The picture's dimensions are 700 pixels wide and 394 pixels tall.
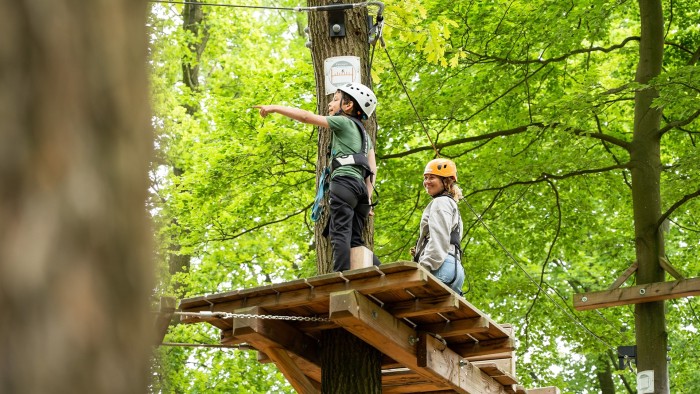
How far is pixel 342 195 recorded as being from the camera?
6.63 meters

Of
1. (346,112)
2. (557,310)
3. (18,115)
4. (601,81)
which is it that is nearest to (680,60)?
(601,81)

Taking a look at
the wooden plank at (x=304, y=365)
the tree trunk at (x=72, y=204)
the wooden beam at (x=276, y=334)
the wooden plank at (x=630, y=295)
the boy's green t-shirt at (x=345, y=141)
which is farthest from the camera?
the wooden plank at (x=630, y=295)

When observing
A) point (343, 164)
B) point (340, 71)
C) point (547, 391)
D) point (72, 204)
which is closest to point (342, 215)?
point (343, 164)

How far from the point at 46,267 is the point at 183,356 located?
1803cm

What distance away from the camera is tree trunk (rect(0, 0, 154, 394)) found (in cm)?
108

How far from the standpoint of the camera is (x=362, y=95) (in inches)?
274

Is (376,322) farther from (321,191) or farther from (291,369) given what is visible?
(321,191)

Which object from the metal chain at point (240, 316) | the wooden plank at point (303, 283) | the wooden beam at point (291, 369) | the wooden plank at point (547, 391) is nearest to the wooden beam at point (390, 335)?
the wooden plank at point (303, 283)

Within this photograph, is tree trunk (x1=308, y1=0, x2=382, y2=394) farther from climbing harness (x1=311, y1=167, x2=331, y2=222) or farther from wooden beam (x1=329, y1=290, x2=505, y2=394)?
wooden beam (x1=329, y1=290, x2=505, y2=394)

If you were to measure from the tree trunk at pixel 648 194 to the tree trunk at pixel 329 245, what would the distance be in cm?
681

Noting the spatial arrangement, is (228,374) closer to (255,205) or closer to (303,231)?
(303,231)

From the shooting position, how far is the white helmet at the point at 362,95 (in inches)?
273

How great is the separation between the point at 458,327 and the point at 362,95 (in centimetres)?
167

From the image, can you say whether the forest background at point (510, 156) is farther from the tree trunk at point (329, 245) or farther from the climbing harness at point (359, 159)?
the climbing harness at point (359, 159)
